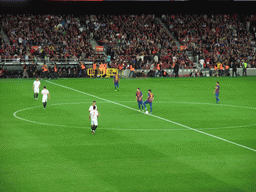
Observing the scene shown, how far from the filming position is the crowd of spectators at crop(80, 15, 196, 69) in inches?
2586

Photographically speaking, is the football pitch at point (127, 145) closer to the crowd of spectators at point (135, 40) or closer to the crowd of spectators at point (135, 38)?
the crowd of spectators at point (135, 38)

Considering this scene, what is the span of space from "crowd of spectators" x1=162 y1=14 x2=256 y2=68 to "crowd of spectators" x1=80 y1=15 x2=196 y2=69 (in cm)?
281

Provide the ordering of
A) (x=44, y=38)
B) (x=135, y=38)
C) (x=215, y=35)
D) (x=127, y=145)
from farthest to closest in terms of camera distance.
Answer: (x=215, y=35) < (x=135, y=38) < (x=44, y=38) < (x=127, y=145)

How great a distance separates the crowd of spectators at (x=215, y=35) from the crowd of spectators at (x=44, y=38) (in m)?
16.3

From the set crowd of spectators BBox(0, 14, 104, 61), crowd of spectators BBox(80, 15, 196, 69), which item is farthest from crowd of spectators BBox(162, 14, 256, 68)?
crowd of spectators BBox(0, 14, 104, 61)

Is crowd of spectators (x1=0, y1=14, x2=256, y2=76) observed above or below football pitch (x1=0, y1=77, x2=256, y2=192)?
above

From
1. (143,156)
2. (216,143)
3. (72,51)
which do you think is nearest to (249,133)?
(216,143)

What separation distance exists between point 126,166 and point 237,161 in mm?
4666

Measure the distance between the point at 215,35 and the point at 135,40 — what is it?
14.4m

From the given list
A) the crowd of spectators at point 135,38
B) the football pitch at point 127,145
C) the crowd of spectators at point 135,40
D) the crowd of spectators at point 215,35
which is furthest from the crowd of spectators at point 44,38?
the football pitch at point 127,145

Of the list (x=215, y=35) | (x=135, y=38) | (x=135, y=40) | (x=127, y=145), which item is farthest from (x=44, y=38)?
(x=127, y=145)

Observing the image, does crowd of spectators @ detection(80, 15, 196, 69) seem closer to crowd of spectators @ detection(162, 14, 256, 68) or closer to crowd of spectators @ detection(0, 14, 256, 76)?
crowd of spectators @ detection(0, 14, 256, 76)

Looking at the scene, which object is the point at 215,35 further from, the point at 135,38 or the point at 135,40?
the point at 135,40

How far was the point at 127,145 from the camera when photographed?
21938 millimetres
